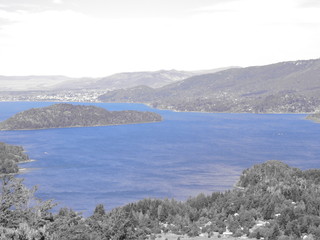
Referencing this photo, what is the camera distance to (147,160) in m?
132

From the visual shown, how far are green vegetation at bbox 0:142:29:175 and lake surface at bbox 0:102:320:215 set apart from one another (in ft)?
12.2

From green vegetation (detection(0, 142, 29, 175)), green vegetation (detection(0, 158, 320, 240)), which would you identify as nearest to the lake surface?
green vegetation (detection(0, 142, 29, 175))

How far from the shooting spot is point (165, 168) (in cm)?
11769

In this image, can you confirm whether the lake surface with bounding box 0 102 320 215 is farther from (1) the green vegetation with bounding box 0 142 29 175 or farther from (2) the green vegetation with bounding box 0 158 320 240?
(2) the green vegetation with bounding box 0 158 320 240

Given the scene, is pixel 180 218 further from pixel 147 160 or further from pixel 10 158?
pixel 10 158

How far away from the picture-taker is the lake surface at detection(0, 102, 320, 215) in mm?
92500

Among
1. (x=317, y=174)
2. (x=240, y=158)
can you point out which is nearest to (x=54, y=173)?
(x=240, y=158)

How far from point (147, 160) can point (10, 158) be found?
124ft

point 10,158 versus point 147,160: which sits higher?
point 10,158

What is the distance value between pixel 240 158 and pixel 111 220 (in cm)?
9598

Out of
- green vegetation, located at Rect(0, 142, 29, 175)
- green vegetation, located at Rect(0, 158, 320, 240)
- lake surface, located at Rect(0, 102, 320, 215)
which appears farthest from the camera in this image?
green vegetation, located at Rect(0, 142, 29, 175)

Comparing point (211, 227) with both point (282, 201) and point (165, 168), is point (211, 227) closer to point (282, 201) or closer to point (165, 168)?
point (282, 201)

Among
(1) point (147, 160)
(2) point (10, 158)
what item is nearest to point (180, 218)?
(1) point (147, 160)

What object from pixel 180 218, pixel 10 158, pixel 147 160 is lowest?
pixel 147 160
